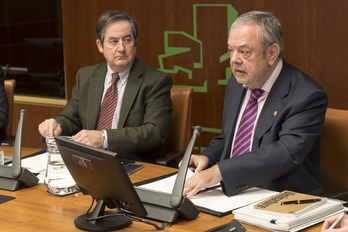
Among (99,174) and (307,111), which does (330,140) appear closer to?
(307,111)

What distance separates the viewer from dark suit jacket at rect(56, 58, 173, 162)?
3.68m

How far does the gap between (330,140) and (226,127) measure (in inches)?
21.5

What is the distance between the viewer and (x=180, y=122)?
→ 387 centimetres

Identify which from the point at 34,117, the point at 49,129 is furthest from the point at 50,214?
the point at 34,117

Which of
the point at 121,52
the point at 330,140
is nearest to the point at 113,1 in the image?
the point at 121,52

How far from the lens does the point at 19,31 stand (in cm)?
598

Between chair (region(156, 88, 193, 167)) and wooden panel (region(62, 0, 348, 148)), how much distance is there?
76 centimetres

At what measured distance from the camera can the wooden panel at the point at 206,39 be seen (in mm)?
3996

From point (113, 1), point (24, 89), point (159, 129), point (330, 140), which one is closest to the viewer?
point (330, 140)

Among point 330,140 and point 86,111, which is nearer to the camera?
point 330,140

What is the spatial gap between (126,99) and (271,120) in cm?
119

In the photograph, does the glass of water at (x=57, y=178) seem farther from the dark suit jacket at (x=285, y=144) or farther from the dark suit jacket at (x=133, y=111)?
the dark suit jacket at (x=133, y=111)

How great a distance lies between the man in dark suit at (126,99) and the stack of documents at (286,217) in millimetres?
1410

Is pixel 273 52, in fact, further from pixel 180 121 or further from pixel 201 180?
pixel 180 121
